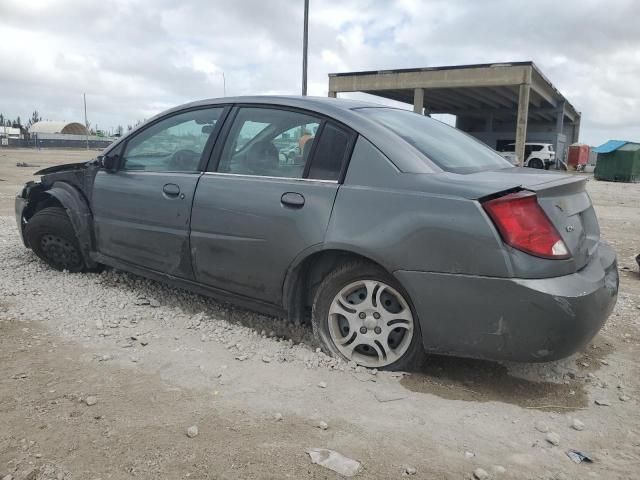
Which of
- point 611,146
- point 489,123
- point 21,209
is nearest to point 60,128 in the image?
point 489,123

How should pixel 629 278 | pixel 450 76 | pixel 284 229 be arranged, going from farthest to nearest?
1. pixel 450 76
2. pixel 629 278
3. pixel 284 229

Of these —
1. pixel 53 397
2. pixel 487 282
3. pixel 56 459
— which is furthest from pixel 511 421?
pixel 53 397

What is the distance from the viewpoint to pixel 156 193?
3.83 meters

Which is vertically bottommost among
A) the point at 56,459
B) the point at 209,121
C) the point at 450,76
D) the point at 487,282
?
the point at 56,459

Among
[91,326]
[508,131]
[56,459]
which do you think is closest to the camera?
[56,459]

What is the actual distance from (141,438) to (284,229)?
1.35 metres

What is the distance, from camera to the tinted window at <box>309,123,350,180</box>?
3.08m

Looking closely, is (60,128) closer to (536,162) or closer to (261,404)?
(536,162)

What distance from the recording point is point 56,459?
217cm

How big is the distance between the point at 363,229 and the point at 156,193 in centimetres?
174

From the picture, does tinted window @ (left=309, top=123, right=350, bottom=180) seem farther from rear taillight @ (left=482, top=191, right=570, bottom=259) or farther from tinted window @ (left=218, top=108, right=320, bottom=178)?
rear taillight @ (left=482, top=191, right=570, bottom=259)

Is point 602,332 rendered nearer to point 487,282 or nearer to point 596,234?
point 596,234

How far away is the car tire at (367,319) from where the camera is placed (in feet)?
9.43

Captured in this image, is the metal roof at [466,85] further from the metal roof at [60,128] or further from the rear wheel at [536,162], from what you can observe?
the metal roof at [60,128]
